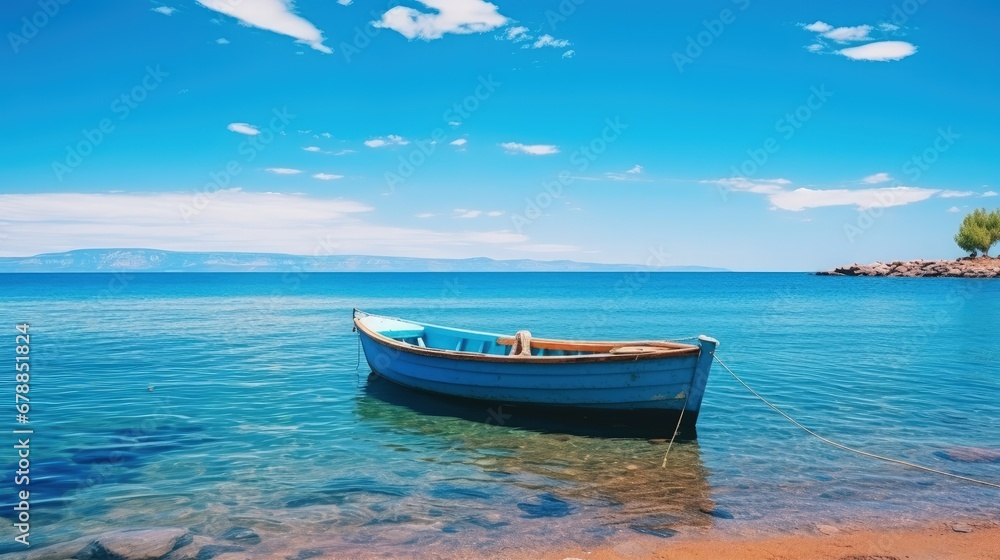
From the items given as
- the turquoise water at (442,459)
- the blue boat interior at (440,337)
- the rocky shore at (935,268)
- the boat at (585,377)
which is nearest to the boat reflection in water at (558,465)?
the turquoise water at (442,459)

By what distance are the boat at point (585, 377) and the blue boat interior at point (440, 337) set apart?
92cm

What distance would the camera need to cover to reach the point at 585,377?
40.3 feet

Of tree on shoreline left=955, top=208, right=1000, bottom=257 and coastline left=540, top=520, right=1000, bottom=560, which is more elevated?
tree on shoreline left=955, top=208, right=1000, bottom=257

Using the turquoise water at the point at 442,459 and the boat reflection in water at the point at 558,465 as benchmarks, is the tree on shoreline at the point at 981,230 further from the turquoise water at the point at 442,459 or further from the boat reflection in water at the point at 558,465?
the boat reflection in water at the point at 558,465

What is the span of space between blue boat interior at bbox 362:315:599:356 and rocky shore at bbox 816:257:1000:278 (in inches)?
4220

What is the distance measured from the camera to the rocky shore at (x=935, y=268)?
95625mm

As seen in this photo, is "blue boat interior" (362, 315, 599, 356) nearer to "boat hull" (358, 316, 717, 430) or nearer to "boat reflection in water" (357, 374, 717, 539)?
"boat hull" (358, 316, 717, 430)

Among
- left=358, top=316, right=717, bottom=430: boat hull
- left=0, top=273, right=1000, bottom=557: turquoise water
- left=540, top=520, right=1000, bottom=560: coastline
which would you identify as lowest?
left=0, top=273, right=1000, bottom=557: turquoise water

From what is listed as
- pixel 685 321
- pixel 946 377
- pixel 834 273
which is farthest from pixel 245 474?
pixel 834 273

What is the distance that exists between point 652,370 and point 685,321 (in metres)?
29.6

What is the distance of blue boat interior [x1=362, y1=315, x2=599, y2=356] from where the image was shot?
1689cm

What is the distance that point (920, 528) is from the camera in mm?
7734

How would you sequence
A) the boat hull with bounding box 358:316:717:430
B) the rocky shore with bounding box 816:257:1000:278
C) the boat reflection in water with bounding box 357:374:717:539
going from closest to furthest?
1. the boat reflection in water with bounding box 357:374:717:539
2. the boat hull with bounding box 358:316:717:430
3. the rocky shore with bounding box 816:257:1000:278

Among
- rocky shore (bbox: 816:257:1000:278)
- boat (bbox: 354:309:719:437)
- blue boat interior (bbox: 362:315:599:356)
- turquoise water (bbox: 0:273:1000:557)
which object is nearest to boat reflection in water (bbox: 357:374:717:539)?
turquoise water (bbox: 0:273:1000:557)
